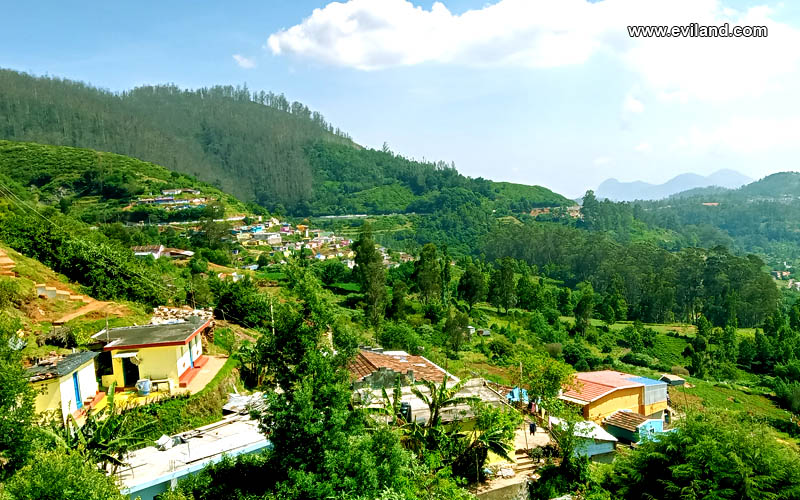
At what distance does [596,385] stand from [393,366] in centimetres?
818

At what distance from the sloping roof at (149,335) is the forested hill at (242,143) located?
268ft

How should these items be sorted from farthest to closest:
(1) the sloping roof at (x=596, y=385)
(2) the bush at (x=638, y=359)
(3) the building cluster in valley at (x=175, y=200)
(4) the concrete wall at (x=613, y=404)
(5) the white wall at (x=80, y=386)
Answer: (3) the building cluster in valley at (x=175, y=200) < (2) the bush at (x=638, y=359) < (1) the sloping roof at (x=596, y=385) < (4) the concrete wall at (x=613, y=404) < (5) the white wall at (x=80, y=386)

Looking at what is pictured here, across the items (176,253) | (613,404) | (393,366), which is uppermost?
(176,253)

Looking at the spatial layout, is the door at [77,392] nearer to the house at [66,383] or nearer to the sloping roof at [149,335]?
the house at [66,383]

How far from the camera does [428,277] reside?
4166cm

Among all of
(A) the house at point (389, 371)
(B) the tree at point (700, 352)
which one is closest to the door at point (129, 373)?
(A) the house at point (389, 371)

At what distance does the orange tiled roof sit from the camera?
1518cm

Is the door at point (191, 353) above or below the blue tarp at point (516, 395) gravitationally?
above

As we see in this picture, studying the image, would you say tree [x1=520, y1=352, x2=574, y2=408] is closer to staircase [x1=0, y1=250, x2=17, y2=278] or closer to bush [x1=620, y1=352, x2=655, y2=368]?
staircase [x1=0, y1=250, x2=17, y2=278]

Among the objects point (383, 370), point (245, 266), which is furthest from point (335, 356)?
point (245, 266)

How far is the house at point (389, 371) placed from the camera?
13930mm

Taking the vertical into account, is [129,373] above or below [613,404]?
above

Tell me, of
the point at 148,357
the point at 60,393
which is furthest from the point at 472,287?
the point at 60,393

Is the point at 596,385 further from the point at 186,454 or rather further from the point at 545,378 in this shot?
the point at 186,454
